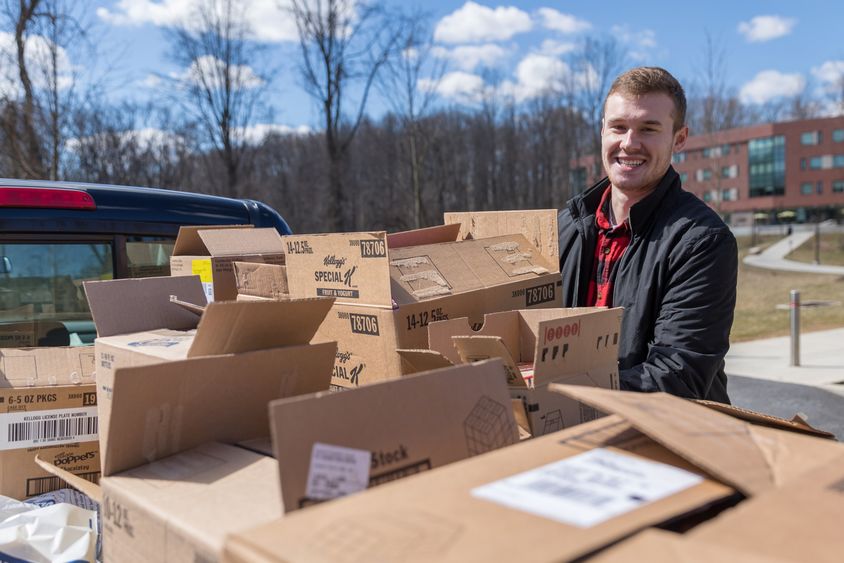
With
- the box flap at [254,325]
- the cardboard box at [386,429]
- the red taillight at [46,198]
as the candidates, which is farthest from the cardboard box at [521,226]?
the red taillight at [46,198]

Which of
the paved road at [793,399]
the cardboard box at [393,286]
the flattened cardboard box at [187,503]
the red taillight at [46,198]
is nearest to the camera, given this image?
the flattened cardboard box at [187,503]

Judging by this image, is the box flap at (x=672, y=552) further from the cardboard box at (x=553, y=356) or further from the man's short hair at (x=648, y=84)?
the man's short hair at (x=648, y=84)

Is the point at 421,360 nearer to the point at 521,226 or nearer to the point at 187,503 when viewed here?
the point at 187,503

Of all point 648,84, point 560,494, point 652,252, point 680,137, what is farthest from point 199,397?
point 680,137

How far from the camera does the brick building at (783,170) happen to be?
235 ft

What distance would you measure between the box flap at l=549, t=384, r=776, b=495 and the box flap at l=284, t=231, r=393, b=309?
91 cm

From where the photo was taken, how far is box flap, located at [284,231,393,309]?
2.20 meters

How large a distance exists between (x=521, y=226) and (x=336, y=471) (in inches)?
72.8

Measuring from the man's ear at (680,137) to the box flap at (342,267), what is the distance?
4.82 feet

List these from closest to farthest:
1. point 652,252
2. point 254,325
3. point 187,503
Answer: point 187,503 → point 254,325 → point 652,252

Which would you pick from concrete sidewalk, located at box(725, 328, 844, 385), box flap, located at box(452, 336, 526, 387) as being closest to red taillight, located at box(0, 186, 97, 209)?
box flap, located at box(452, 336, 526, 387)

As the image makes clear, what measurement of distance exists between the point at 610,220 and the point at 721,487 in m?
2.02

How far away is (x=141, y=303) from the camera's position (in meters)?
2.27

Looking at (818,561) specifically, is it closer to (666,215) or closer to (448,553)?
(448,553)
